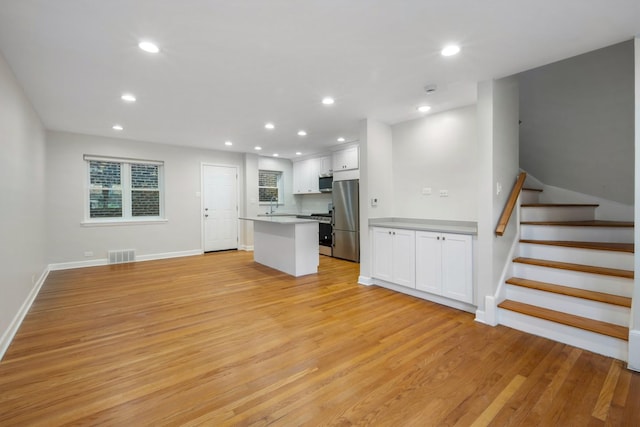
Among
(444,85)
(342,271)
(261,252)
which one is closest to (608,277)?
(444,85)

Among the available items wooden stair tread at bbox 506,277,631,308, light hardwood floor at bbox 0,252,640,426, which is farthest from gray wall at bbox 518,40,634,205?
light hardwood floor at bbox 0,252,640,426

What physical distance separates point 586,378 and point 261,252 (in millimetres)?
4756

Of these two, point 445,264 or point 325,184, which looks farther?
point 325,184

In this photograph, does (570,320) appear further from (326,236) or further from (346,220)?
(326,236)

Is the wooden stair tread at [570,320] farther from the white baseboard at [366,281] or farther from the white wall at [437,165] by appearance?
the white baseboard at [366,281]

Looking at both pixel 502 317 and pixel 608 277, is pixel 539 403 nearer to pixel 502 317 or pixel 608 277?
pixel 502 317

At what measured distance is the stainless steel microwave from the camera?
6.79 metres

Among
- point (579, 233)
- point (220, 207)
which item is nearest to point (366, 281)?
point (579, 233)

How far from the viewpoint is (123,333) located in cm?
270

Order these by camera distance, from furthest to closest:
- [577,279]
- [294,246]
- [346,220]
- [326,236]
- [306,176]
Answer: [306,176]
[326,236]
[346,220]
[294,246]
[577,279]

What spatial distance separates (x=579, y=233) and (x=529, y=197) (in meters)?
0.80

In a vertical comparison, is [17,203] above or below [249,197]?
below

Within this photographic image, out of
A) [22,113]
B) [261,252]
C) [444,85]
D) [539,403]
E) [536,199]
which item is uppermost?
[444,85]

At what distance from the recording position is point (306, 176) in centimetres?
765
